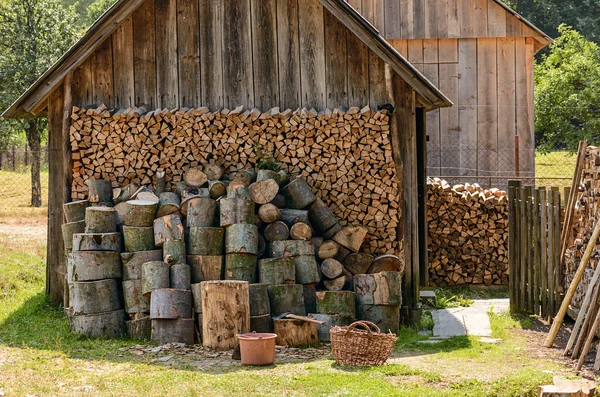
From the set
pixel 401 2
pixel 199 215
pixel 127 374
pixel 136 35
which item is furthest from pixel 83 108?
pixel 401 2

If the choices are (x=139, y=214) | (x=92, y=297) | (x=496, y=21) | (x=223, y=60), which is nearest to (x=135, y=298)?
(x=92, y=297)

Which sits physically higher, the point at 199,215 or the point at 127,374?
the point at 199,215

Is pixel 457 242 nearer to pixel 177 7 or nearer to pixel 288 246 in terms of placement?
pixel 288 246

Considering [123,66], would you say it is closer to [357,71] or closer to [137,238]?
[137,238]

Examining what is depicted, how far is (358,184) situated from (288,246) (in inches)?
62.3

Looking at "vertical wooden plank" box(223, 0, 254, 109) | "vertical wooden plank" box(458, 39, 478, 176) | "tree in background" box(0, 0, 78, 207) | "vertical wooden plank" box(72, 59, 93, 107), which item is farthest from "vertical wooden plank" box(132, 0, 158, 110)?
"tree in background" box(0, 0, 78, 207)

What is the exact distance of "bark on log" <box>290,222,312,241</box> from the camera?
11609 millimetres

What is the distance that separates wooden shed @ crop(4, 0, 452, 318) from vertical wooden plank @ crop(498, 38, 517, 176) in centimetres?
616

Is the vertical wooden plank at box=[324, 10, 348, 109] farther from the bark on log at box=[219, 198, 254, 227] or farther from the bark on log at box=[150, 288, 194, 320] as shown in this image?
the bark on log at box=[150, 288, 194, 320]

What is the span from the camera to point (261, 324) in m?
10.9

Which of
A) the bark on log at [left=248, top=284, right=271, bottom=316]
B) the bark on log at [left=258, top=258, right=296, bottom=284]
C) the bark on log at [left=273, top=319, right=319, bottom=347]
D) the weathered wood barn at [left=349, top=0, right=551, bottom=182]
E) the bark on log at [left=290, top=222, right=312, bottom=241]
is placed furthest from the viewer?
the weathered wood barn at [left=349, top=0, right=551, bottom=182]

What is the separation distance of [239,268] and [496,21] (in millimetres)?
9667

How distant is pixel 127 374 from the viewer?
9188 millimetres

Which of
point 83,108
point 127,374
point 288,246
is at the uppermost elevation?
point 83,108
